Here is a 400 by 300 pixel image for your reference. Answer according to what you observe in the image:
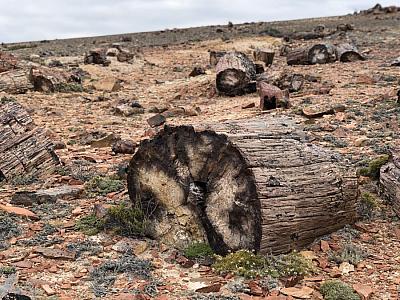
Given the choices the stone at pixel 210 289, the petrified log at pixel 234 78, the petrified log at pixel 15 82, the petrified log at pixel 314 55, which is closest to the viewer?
the stone at pixel 210 289

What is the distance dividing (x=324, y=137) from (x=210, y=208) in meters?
4.09

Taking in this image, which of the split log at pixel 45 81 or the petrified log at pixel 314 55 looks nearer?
the split log at pixel 45 81

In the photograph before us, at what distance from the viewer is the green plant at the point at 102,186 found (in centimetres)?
697

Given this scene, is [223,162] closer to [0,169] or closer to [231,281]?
[231,281]

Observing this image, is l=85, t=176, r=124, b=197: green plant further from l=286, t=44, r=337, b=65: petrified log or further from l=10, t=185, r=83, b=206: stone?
l=286, t=44, r=337, b=65: petrified log

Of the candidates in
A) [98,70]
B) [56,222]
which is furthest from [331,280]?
[98,70]

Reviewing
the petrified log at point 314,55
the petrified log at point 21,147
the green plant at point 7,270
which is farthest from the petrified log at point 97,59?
the green plant at point 7,270

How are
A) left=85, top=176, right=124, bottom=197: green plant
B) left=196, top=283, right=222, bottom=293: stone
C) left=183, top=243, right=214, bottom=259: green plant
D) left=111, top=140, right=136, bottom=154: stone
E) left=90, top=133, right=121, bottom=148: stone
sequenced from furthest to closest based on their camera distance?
left=90, top=133, right=121, bottom=148: stone, left=111, top=140, right=136, bottom=154: stone, left=85, top=176, right=124, bottom=197: green plant, left=183, top=243, right=214, bottom=259: green plant, left=196, top=283, right=222, bottom=293: stone

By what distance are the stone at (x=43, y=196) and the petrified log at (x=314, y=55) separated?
12.1 metres

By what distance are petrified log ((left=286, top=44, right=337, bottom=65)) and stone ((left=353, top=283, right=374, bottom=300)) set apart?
44.3 ft

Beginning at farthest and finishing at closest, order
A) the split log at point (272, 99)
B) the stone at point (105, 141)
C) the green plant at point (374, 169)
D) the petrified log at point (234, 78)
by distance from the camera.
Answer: the petrified log at point (234, 78) < the split log at point (272, 99) < the stone at point (105, 141) < the green plant at point (374, 169)

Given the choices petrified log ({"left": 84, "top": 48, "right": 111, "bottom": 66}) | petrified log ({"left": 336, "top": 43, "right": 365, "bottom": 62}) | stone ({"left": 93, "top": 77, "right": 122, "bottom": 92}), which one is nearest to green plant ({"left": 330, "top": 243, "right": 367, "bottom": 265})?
stone ({"left": 93, "top": 77, "right": 122, "bottom": 92})

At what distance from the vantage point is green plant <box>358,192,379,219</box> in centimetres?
583

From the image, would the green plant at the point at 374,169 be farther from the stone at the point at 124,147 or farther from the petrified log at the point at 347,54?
the petrified log at the point at 347,54
